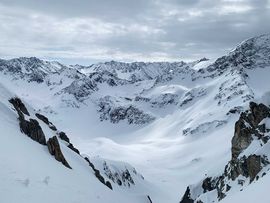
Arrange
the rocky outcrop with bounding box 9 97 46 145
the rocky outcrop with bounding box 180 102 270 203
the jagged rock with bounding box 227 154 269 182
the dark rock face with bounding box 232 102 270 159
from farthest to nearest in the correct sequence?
the dark rock face with bounding box 232 102 270 159 < the rocky outcrop with bounding box 180 102 270 203 < the jagged rock with bounding box 227 154 269 182 < the rocky outcrop with bounding box 9 97 46 145

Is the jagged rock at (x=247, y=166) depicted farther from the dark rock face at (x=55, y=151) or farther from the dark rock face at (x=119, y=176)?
the dark rock face at (x=119, y=176)

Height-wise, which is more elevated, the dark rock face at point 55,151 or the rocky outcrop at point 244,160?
the rocky outcrop at point 244,160

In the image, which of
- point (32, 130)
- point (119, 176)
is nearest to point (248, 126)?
point (32, 130)

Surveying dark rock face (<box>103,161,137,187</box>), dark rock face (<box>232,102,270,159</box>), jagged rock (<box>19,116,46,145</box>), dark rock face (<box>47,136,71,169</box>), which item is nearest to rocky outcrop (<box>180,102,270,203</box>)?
dark rock face (<box>232,102,270,159</box>)

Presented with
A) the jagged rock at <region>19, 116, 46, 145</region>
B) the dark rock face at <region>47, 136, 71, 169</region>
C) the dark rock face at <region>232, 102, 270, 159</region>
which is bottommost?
the dark rock face at <region>47, 136, 71, 169</region>

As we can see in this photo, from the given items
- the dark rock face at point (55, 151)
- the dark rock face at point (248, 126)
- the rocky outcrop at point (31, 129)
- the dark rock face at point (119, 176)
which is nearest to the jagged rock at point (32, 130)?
the rocky outcrop at point (31, 129)

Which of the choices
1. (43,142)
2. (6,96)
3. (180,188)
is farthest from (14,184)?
(180,188)

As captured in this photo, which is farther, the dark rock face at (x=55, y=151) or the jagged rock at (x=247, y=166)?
the jagged rock at (x=247, y=166)

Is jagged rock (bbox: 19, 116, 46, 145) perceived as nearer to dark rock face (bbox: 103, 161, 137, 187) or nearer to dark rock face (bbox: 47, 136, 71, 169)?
dark rock face (bbox: 47, 136, 71, 169)
